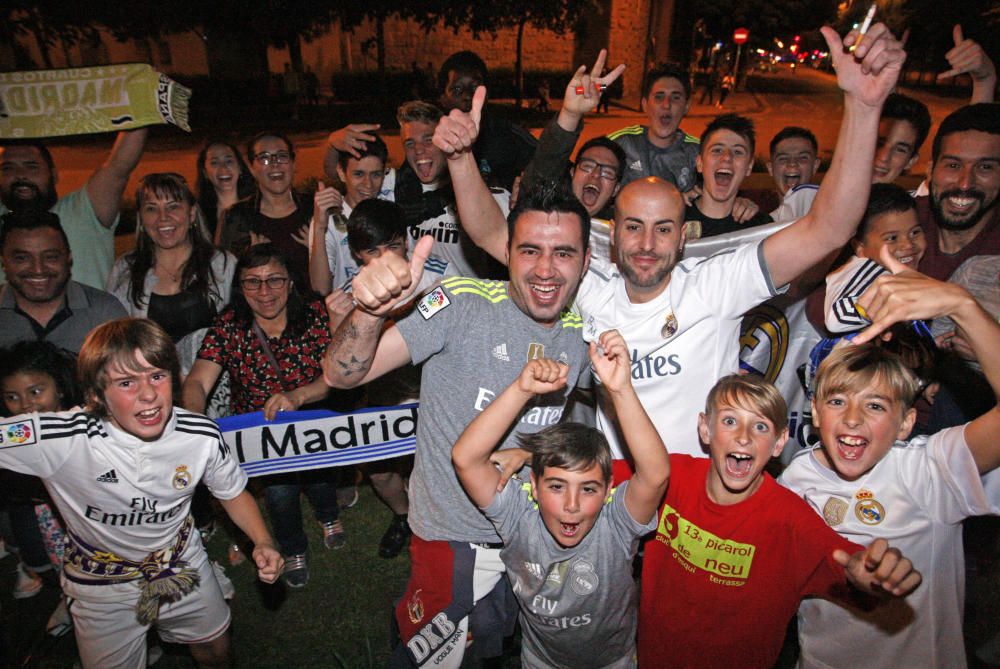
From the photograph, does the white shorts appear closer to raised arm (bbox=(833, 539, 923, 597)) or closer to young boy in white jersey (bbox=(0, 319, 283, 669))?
young boy in white jersey (bbox=(0, 319, 283, 669))

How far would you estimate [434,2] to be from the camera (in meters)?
28.5

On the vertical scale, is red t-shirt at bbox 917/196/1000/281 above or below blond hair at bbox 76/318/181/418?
above

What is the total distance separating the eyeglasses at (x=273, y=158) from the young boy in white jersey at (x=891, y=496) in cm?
440

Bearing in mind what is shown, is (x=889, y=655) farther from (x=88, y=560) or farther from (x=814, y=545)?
(x=88, y=560)

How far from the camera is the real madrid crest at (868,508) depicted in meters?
2.68

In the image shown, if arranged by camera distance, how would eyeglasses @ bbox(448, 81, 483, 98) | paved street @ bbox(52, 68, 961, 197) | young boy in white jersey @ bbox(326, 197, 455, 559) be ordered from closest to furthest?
young boy in white jersey @ bbox(326, 197, 455, 559) → eyeglasses @ bbox(448, 81, 483, 98) → paved street @ bbox(52, 68, 961, 197)

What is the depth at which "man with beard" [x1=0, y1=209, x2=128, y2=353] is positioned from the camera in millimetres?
3762

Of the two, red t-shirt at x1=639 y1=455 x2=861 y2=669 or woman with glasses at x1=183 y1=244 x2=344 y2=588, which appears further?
woman with glasses at x1=183 y1=244 x2=344 y2=588

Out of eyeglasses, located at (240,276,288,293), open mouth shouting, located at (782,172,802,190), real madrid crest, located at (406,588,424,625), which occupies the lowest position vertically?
real madrid crest, located at (406,588,424,625)

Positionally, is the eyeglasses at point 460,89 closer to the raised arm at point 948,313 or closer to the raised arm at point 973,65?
the raised arm at point 973,65

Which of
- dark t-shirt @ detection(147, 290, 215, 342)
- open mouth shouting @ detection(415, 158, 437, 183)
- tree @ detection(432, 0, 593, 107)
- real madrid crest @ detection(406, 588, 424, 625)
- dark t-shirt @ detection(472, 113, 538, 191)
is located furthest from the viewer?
tree @ detection(432, 0, 593, 107)

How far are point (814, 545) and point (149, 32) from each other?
1012 inches

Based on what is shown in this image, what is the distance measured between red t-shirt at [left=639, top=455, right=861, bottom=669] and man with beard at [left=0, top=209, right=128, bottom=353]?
366cm

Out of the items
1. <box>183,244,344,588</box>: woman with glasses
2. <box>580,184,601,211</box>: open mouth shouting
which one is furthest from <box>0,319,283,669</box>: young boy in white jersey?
<box>580,184,601,211</box>: open mouth shouting
